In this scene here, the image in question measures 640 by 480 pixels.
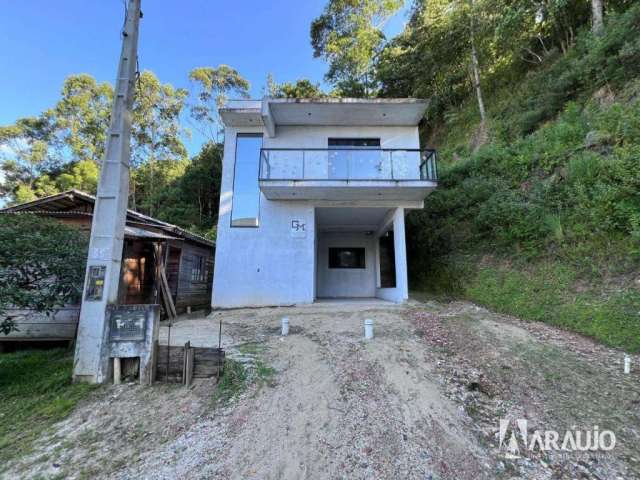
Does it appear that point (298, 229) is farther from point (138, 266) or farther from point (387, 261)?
point (387, 261)

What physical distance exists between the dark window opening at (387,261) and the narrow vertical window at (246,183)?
6.22 meters

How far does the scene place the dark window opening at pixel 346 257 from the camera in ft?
42.3

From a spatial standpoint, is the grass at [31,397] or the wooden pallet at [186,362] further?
the wooden pallet at [186,362]

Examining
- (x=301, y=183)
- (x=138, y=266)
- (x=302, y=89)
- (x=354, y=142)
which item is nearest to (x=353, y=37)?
(x=302, y=89)

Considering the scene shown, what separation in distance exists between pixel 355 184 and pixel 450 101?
1400 centimetres

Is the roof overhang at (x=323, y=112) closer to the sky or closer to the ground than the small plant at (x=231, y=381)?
closer to the sky

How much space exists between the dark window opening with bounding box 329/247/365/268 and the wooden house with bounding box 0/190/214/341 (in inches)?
230

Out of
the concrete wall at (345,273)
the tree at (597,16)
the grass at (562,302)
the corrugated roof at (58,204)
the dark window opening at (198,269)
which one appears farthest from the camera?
the concrete wall at (345,273)

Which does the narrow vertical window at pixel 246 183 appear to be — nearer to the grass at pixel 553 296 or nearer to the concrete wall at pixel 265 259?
the concrete wall at pixel 265 259

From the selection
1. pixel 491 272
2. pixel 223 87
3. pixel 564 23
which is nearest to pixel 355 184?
pixel 491 272

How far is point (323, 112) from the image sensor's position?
30.4 ft

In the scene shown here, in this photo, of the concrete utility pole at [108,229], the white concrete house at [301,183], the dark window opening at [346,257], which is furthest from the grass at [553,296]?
the concrete utility pole at [108,229]

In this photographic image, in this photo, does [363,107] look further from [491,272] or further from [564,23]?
[564,23]
